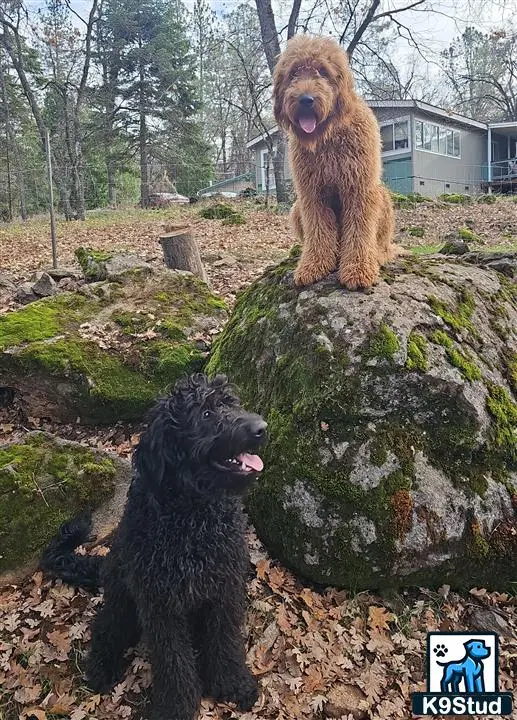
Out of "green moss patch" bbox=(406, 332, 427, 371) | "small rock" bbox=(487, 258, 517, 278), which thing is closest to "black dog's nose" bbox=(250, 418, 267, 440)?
"green moss patch" bbox=(406, 332, 427, 371)

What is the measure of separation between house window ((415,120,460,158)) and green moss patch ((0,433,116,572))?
30.9 metres

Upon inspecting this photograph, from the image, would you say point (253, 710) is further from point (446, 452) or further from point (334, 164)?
point (334, 164)

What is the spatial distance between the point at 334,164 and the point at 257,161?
34301 millimetres

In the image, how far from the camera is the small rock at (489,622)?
3.39 metres

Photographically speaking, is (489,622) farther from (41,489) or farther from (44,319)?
(44,319)

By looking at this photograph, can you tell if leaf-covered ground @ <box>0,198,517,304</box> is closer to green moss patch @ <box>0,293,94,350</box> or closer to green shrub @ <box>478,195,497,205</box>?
green shrub @ <box>478,195,497,205</box>

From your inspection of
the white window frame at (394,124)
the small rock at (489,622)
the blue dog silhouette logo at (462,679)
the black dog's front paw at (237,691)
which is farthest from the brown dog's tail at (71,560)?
the white window frame at (394,124)

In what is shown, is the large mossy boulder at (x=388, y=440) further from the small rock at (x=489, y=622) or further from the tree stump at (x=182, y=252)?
the tree stump at (x=182, y=252)

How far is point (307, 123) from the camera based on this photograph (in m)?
3.70

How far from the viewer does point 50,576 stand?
3.82m

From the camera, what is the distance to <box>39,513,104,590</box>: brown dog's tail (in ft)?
11.9

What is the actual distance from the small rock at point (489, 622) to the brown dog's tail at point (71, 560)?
8.28ft

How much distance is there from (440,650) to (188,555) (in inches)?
65.0

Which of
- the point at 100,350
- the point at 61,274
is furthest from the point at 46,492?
the point at 61,274
